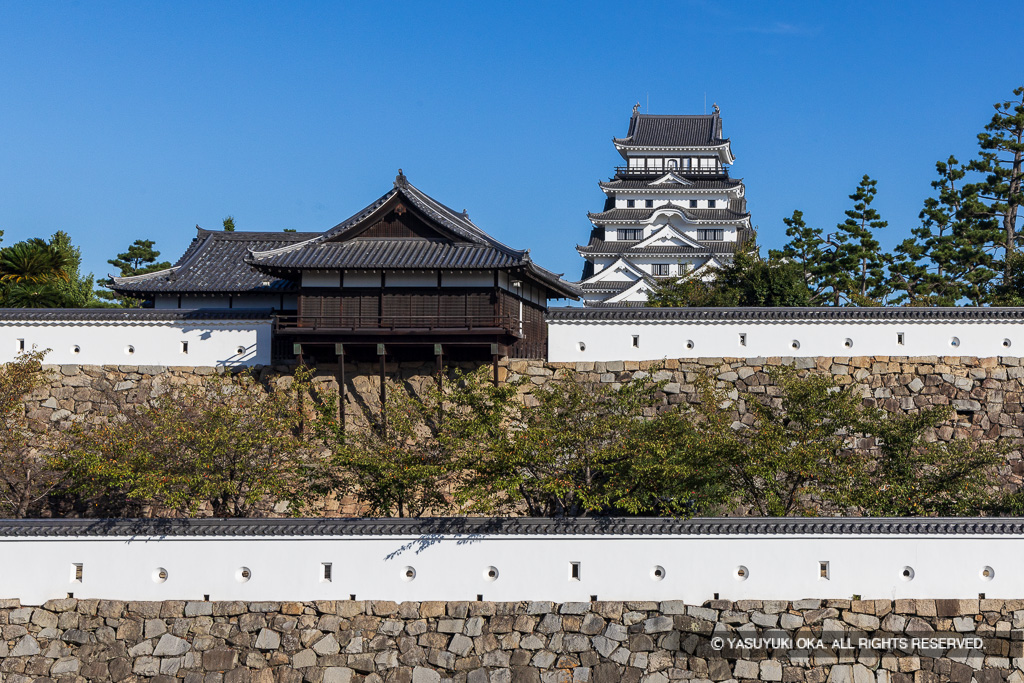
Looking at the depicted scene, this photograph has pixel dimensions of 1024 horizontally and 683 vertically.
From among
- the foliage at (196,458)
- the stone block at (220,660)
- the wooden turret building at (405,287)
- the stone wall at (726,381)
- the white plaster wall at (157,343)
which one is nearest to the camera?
the stone block at (220,660)

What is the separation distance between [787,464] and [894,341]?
6559mm

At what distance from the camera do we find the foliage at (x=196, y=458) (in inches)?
633

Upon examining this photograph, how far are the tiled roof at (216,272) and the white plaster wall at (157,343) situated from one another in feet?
4.18

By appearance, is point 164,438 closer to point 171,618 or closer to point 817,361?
point 171,618

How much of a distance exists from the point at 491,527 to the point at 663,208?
3435 centimetres

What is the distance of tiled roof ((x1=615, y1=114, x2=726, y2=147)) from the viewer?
5116cm

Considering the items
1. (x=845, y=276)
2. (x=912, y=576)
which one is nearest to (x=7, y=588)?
(x=912, y=576)

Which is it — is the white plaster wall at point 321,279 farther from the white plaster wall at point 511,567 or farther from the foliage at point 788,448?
the foliage at point 788,448

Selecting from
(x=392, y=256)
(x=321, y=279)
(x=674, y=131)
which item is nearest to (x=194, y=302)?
(x=321, y=279)

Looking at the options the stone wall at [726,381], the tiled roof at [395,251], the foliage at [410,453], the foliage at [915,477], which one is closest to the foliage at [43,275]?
the stone wall at [726,381]

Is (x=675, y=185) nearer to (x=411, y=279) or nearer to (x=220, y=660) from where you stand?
(x=411, y=279)

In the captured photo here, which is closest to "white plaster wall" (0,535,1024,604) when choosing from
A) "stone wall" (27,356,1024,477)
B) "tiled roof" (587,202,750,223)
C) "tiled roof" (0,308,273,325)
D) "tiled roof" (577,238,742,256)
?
"stone wall" (27,356,1024,477)

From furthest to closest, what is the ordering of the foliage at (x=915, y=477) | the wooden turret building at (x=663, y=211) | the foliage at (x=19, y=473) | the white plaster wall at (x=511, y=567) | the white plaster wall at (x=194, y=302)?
1. the wooden turret building at (x=663, y=211)
2. the white plaster wall at (x=194, y=302)
3. the foliage at (x=19, y=473)
4. the foliage at (x=915, y=477)
5. the white plaster wall at (x=511, y=567)

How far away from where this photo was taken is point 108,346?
22.0m
